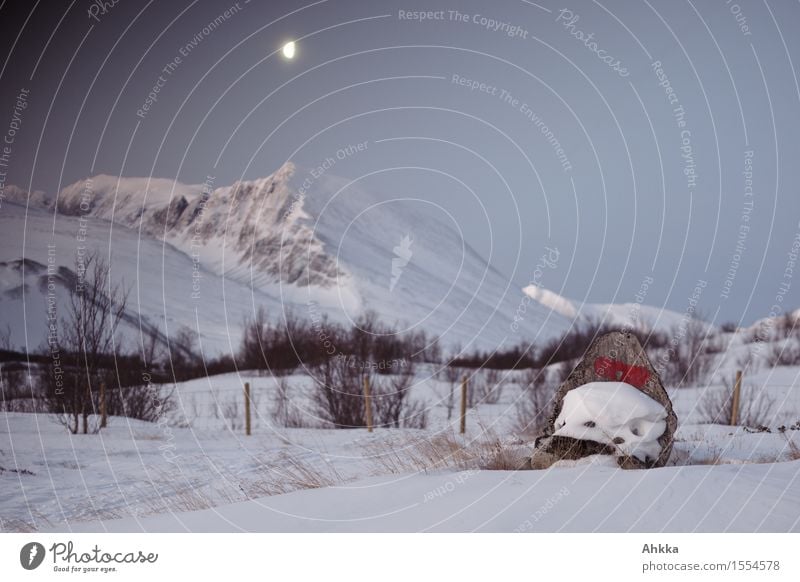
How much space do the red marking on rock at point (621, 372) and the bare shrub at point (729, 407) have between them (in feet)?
26.3

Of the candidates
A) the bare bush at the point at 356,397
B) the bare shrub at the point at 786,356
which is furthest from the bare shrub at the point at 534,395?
the bare shrub at the point at 786,356

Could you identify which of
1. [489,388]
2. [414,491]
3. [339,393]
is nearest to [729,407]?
[489,388]

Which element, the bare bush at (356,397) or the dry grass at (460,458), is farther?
the bare bush at (356,397)

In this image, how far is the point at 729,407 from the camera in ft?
40.1

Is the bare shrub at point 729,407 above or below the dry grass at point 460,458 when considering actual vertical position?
below

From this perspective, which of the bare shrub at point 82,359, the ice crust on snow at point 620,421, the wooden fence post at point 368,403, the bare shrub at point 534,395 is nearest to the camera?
the ice crust on snow at point 620,421

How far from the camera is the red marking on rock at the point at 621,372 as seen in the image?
14.6ft

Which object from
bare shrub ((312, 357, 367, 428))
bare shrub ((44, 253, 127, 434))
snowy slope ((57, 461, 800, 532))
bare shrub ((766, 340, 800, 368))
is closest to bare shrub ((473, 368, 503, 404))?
bare shrub ((312, 357, 367, 428))

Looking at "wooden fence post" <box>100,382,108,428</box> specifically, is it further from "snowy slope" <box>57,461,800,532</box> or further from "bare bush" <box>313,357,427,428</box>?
"snowy slope" <box>57,461,800,532</box>

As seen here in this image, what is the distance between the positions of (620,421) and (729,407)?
9.77 meters

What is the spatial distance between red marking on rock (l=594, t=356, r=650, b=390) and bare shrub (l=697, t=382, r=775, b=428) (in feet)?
26.3

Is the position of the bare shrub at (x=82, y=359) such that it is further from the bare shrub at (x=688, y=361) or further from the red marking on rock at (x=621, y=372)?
the bare shrub at (x=688, y=361)

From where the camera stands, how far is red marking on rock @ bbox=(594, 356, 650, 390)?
444 centimetres

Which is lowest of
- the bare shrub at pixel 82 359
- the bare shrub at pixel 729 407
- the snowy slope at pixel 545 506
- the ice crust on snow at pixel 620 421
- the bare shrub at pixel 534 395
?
the bare shrub at pixel 729 407
